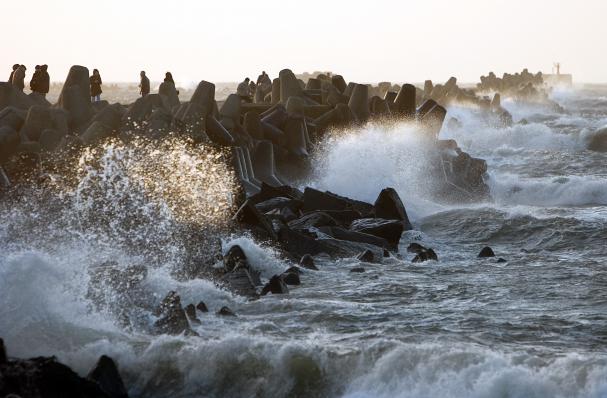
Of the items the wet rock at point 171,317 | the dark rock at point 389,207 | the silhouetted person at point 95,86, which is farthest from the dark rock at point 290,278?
the silhouetted person at point 95,86

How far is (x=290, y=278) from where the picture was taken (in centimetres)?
1289

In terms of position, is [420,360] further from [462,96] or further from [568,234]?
[462,96]

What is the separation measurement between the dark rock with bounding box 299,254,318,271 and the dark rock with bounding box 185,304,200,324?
3026mm

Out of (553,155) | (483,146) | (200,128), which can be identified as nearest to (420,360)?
(200,128)

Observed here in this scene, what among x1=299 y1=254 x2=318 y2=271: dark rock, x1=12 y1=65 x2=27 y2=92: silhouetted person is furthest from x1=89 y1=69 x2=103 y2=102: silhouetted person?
x1=299 y1=254 x2=318 y2=271: dark rock

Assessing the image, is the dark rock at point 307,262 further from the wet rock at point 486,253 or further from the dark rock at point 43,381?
the dark rock at point 43,381

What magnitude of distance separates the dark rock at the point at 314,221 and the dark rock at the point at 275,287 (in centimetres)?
358

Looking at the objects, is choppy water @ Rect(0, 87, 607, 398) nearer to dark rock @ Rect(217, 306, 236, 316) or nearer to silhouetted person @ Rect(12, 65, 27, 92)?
dark rock @ Rect(217, 306, 236, 316)

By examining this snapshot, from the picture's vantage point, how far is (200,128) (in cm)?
1891

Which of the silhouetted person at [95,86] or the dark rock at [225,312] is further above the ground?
the silhouetted person at [95,86]

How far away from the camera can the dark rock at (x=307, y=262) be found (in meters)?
13.9

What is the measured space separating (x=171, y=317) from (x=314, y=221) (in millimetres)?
6038

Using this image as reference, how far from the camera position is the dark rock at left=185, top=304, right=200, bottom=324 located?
1070cm

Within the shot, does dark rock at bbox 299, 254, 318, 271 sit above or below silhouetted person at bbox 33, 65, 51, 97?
below
